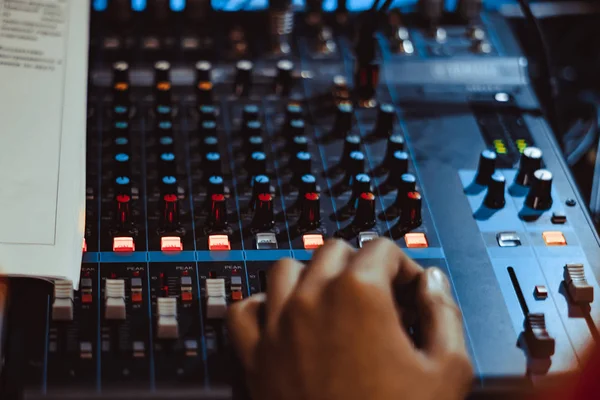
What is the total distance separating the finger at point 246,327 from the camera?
102 centimetres

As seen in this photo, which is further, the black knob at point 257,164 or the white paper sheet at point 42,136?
the black knob at point 257,164

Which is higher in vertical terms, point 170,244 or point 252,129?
point 252,129

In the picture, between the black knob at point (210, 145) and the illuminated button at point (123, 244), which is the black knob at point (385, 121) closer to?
the black knob at point (210, 145)

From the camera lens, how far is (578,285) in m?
1.24

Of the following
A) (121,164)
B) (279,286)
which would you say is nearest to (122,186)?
(121,164)

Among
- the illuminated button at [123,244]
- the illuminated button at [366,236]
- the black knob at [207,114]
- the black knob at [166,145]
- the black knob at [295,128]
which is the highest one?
the black knob at [207,114]

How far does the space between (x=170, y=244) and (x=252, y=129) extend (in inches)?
10.4

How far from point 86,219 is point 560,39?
119cm

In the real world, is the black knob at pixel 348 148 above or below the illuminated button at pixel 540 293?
above

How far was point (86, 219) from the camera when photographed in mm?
1292

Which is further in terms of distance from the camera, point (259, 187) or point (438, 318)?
point (259, 187)

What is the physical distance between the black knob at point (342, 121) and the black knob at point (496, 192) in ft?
0.80

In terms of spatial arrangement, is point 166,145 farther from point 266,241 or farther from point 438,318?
point 438,318

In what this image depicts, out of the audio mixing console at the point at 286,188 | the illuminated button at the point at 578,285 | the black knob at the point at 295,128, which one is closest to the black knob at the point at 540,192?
the audio mixing console at the point at 286,188
